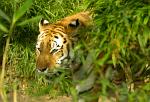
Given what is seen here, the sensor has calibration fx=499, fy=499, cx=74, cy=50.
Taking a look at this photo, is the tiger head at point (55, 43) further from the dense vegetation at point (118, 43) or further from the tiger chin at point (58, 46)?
the dense vegetation at point (118, 43)

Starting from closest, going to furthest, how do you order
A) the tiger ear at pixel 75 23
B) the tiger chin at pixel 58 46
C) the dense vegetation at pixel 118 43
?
1. the dense vegetation at pixel 118 43
2. the tiger chin at pixel 58 46
3. the tiger ear at pixel 75 23

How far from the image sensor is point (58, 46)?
467cm

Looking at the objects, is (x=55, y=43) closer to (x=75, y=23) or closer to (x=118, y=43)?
(x=75, y=23)

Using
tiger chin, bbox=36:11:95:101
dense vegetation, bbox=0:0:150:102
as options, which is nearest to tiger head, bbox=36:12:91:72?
tiger chin, bbox=36:11:95:101

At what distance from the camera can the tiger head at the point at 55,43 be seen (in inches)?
179

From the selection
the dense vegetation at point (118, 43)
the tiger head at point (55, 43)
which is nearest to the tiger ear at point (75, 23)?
the tiger head at point (55, 43)

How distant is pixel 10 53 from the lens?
270 inches

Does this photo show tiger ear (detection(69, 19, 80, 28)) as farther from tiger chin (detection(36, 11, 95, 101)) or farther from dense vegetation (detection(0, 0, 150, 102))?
dense vegetation (detection(0, 0, 150, 102))

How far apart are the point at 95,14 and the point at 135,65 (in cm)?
73

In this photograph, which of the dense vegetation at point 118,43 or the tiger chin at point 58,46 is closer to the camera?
the dense vegetation at point 118,43

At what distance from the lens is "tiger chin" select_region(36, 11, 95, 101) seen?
4.53 metres

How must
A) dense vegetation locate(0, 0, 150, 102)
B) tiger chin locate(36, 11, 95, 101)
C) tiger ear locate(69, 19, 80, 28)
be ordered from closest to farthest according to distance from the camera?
dense vegetation locate(0, 0, 150, 102)
tiger chin locate(36, 11, 95, 101)
tiger ear locate(69, 19, 80, 28)

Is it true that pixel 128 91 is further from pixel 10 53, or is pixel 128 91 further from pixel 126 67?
pixel 10 53

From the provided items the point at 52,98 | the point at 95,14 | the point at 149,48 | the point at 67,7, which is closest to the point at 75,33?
the point at 95,14
